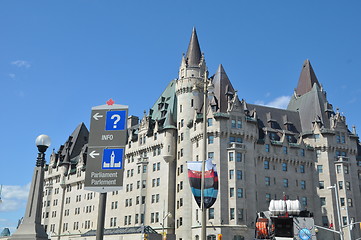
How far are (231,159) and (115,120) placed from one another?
57.6 metres

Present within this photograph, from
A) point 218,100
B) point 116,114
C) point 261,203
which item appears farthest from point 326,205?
point 116,114

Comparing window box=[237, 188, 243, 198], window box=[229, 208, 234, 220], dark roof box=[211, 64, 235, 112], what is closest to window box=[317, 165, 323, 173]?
window box=[237, 188, 243, 198]

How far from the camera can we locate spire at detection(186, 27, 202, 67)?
263 feet

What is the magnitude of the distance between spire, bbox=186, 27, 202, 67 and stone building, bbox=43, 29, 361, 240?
0.25m

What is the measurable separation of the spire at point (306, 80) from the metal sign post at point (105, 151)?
8656 cm

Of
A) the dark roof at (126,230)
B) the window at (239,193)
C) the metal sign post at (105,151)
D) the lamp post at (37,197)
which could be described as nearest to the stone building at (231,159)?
the window at (239,193)

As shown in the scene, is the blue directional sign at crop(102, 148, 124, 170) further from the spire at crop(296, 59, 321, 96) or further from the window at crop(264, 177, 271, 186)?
the spire at crop(296, 59, 321, 96)

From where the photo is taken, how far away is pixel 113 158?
36.2ft

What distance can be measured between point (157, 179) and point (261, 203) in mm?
20858

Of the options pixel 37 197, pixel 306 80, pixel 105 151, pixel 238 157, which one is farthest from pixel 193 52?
pixel 105 151

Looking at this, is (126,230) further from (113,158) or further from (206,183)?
(113,158)

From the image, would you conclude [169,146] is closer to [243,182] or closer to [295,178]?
Result: [243,182]

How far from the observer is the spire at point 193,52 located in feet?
263

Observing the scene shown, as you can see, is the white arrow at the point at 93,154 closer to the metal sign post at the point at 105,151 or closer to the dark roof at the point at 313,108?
the metal sign post at the point at 105,151
